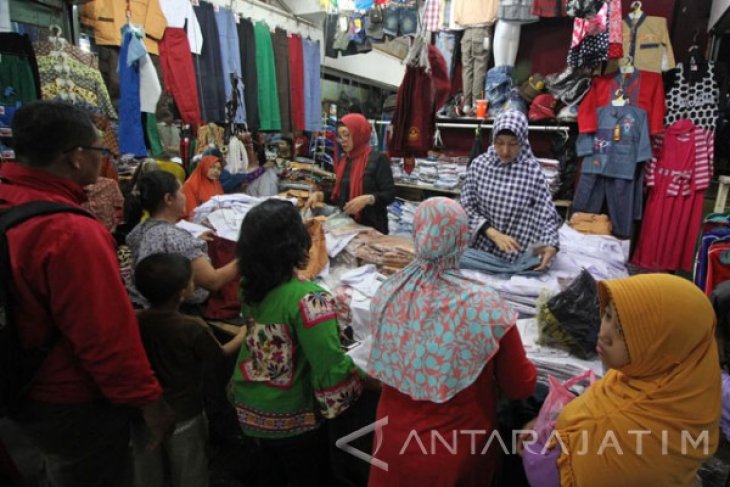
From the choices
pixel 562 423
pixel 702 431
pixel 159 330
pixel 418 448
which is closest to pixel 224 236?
pixel 159 330

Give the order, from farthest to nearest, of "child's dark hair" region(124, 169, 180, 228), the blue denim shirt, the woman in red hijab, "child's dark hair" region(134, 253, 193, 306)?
the blue denim shirt → the woman in red hijab → "child's dark hair" region(124, 169, 180, 228) → "child's dark hair" region(134, 253, 193, 306)

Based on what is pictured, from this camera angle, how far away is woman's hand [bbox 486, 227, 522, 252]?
209 cm

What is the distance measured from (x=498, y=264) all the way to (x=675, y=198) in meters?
2.83

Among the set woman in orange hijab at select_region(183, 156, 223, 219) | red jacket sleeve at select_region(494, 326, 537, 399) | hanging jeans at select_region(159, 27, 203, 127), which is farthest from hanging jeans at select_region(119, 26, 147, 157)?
red jacket sleeve at select_region(494, 326, 537, 399)

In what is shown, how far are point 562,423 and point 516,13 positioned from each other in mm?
3912

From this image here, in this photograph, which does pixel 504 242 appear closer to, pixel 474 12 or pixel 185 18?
pixel 474 12

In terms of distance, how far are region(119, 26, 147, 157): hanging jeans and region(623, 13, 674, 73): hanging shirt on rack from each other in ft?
14.2

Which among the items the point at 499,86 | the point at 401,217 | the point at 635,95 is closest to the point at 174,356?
the point at 401,217

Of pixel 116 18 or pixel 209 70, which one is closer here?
pixel 116 18

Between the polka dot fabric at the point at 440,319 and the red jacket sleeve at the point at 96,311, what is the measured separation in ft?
2.30

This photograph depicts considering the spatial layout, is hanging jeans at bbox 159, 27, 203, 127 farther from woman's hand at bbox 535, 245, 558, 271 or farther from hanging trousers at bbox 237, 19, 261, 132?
woman's hand at bbox 535, 245, 558, 271

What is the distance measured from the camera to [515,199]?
2.12 metres

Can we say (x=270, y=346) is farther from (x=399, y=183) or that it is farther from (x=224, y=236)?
(x=399, y=183)

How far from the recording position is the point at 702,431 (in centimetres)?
93
